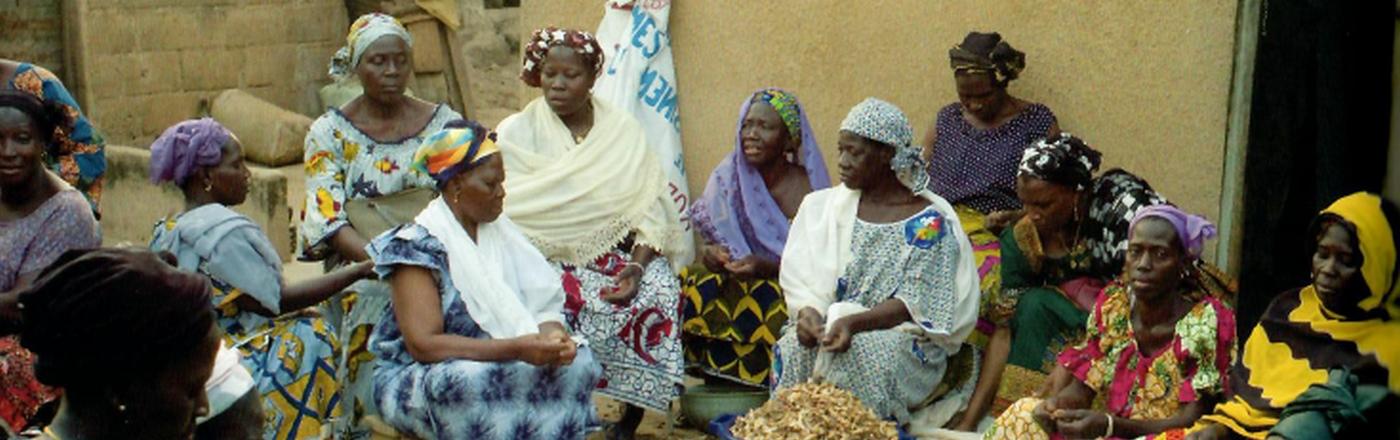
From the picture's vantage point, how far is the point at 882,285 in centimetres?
681

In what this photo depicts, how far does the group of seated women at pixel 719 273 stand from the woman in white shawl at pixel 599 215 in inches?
0.5

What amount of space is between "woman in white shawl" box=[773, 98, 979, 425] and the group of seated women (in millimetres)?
10

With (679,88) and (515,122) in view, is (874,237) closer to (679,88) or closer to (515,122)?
(515,122)

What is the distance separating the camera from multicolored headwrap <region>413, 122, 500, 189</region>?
6.16m

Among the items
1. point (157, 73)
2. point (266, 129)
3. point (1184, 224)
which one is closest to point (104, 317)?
point (1184, 224)

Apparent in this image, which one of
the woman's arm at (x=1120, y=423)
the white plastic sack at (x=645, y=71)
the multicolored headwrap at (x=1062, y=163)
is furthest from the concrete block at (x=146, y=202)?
the woman's arm at (x=1120, y=423)

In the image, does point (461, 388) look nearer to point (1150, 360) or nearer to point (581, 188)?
point (581, 188)

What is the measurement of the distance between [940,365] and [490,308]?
1.73m

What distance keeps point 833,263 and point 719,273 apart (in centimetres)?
72

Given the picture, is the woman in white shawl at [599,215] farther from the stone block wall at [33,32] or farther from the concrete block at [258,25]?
the concrete block at [258,25]

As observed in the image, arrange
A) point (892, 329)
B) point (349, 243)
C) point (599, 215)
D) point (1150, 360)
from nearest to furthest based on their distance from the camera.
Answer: point (1150, 360)
point (892, 329)
point (349, 243)
point (599, 215)

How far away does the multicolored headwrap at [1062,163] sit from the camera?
6613 millimetres

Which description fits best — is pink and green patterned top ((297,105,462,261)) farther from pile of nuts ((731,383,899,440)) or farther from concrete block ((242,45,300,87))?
concrete block ((242,45,300,87))

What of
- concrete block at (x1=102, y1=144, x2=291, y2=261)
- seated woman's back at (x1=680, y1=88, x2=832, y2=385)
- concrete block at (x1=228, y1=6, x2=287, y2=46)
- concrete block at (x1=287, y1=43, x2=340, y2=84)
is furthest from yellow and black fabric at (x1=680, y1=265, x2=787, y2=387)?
concrete block at (x1=287, y1=43, x2=340, y2=84)
